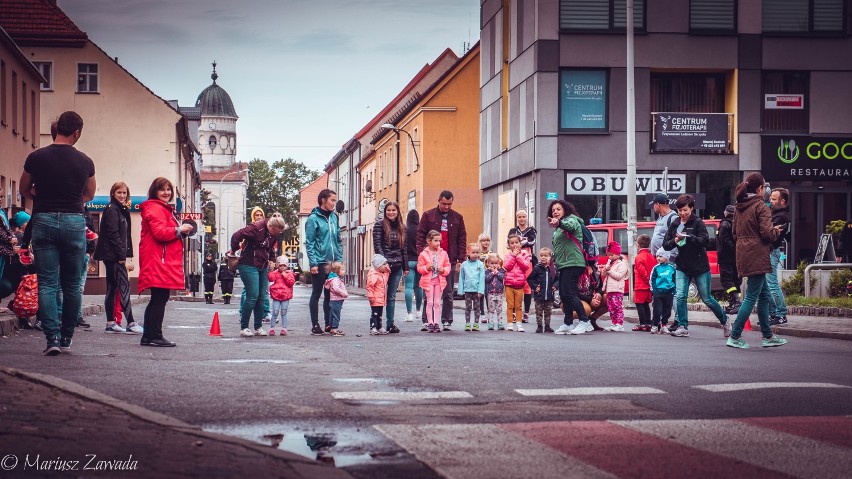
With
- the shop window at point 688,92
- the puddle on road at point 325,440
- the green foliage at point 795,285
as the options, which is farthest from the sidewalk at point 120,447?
the shop window at point 688,92

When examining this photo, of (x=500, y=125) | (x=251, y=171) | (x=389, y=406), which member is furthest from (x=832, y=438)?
(x=251, y=171)

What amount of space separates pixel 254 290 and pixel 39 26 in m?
39.2

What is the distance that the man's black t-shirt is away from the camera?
10.6 meters

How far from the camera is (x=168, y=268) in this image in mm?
12461

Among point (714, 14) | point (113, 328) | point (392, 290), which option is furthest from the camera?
point (714, 14)

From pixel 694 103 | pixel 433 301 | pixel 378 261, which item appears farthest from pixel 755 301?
pixel 694 103

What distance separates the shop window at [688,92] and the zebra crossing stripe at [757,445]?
Answer: 2963 cm

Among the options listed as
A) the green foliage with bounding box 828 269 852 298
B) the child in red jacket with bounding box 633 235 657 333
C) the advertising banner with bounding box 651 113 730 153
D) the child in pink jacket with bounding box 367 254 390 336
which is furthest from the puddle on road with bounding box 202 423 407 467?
the advertising banner with bounding box 651 113 730 153

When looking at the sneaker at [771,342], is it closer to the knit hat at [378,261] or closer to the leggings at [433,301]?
the leggings at [433,301]

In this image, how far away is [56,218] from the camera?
1059 cm

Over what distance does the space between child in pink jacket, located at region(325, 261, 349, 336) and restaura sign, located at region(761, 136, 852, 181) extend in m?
22.4

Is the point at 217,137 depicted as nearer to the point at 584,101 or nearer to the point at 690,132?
the point at 584,101

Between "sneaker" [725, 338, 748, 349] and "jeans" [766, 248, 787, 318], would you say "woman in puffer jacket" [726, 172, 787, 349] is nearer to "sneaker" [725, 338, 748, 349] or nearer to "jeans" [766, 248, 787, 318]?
"sneaker" [725, 338, 748, 349]

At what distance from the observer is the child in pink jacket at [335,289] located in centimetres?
1608
